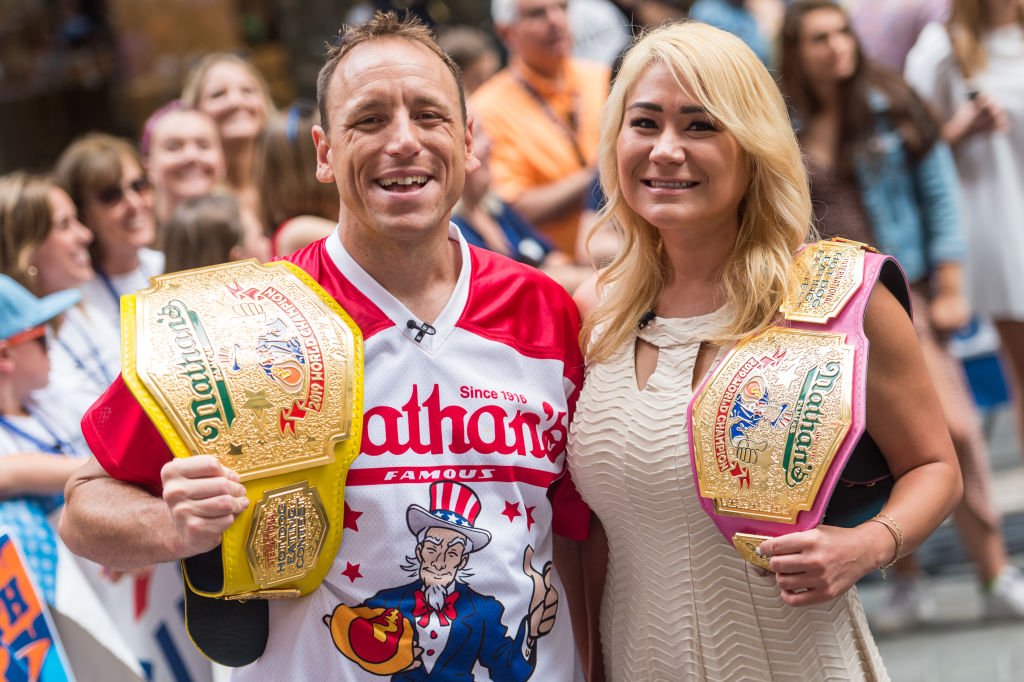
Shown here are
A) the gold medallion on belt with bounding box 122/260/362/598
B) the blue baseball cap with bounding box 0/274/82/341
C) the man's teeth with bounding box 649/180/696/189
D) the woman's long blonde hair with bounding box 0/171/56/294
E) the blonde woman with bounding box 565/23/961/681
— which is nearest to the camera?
the gold medallion on belt with bounding box 122/260/362/598

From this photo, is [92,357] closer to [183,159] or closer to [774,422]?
[183,159]

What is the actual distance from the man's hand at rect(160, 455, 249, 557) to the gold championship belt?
8 cm

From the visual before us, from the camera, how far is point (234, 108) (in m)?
5.54

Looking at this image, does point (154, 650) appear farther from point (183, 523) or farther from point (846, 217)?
point (846, 217)

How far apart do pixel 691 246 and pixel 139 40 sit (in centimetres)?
722

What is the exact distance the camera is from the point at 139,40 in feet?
29.8

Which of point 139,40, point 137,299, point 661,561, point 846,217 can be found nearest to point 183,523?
point 137,299

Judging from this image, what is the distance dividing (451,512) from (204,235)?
2.20 metres

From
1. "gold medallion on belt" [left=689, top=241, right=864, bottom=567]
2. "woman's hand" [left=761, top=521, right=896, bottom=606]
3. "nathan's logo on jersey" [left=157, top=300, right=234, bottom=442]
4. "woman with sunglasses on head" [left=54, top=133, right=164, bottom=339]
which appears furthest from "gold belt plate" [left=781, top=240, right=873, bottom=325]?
"woman with sunglasses on head" [left=54, top=133, right=164, bottom=339]

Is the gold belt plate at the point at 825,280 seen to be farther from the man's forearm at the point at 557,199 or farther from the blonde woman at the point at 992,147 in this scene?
the blonde woman at the point at 992,147

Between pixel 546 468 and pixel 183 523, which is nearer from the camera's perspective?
pixel 183 523

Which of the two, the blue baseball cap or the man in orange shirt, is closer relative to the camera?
the blue baseball cap

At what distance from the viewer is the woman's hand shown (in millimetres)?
2277

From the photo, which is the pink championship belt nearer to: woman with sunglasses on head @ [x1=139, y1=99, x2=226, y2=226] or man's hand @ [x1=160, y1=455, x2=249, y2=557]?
man's hand @ [x1=160, y1=455, x2=249, y2=557]
